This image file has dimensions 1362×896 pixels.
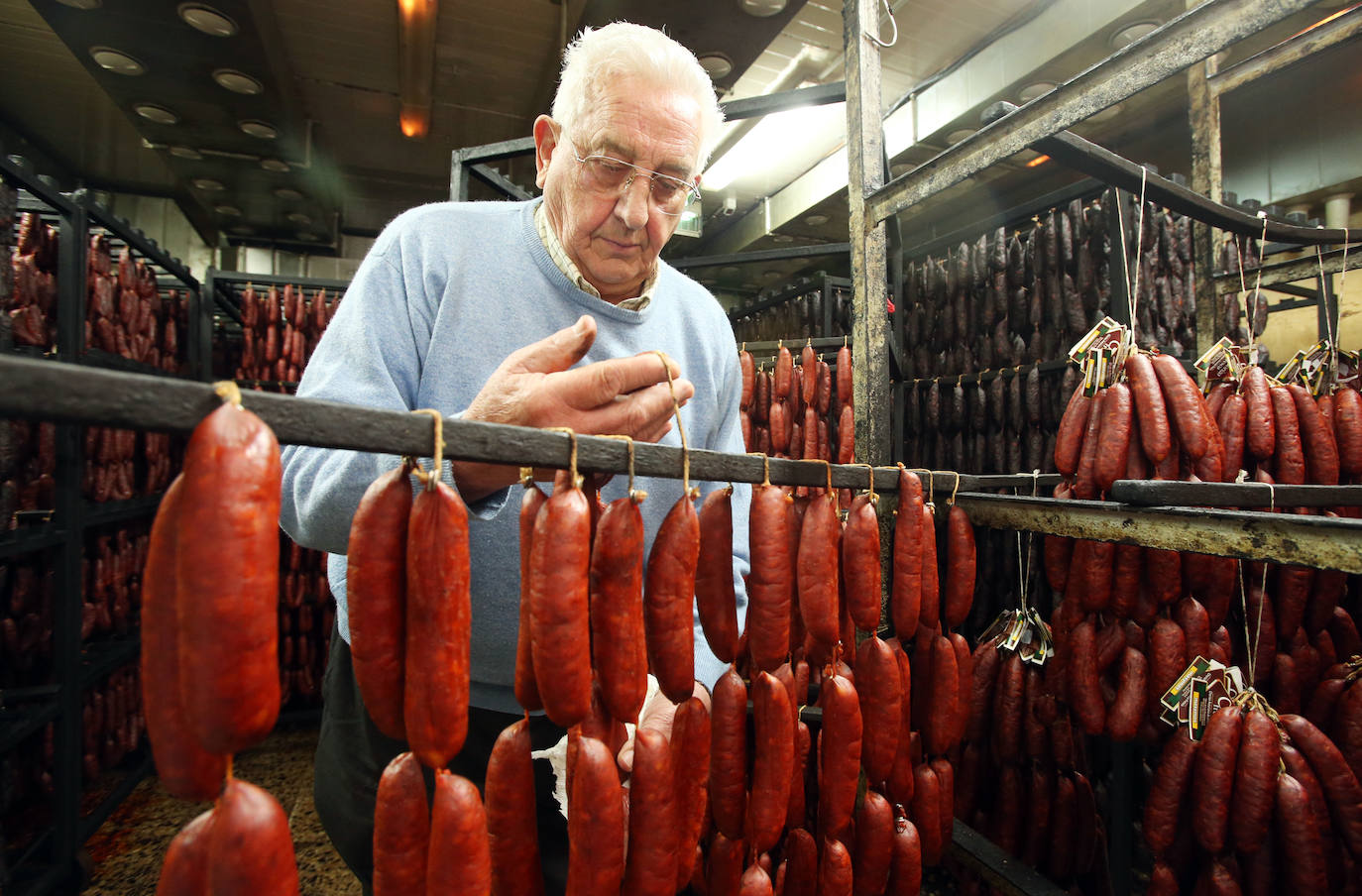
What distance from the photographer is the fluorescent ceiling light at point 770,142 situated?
8617mm

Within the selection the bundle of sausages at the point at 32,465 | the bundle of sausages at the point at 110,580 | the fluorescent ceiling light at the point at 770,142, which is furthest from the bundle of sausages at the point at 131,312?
the fluorescent ceiling light at the point at 770,142

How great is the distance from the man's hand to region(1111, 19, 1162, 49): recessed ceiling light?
7.55 metres

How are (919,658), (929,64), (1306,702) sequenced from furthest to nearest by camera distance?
(929,64) → (1306,702) → (919,658)

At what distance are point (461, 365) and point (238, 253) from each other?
1218cm

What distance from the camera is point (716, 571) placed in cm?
126

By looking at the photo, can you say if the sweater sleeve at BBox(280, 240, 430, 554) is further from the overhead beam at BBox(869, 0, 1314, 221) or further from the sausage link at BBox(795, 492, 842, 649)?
the overhead beam at BBox(869, 0, 1314, 221)

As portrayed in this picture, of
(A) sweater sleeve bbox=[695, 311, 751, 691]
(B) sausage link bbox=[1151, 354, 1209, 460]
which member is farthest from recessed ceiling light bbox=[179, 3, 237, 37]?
(B) sausage link bbox=[1151, 354, 1209, 460]

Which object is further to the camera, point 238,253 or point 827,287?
point 238,253

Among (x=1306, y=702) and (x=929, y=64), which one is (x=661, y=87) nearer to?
(x=1306, y=702)

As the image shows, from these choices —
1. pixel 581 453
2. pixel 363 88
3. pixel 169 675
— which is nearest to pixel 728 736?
pixel 581 453

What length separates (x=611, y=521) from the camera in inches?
38.8

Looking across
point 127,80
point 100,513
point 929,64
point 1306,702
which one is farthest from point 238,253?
point 1306,702

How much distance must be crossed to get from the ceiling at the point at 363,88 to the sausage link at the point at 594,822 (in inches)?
204

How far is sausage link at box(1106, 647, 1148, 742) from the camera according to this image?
2.15 metres
